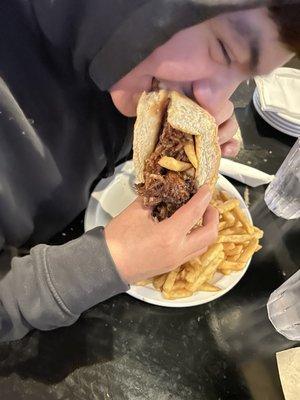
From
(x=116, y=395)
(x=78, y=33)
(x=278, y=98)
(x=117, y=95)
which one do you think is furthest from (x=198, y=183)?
(x=278, y=98)

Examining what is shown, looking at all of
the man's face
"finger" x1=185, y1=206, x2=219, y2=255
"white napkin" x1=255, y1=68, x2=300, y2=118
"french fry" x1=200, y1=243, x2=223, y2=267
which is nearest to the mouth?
the man's face

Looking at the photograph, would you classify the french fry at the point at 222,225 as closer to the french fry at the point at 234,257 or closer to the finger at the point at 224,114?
the french fry at the point at 234,257

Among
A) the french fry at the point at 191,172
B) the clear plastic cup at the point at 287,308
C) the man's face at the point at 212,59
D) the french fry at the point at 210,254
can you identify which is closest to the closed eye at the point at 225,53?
the man's face at the point at 212,59

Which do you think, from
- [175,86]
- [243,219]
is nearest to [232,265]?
[243,219]

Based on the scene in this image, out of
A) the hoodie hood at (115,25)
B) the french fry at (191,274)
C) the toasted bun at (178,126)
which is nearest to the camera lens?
the hoodie hood at (115,25)

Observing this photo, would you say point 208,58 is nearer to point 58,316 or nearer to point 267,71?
point 267,71

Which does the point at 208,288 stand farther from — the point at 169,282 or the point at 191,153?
the point at 191,153
